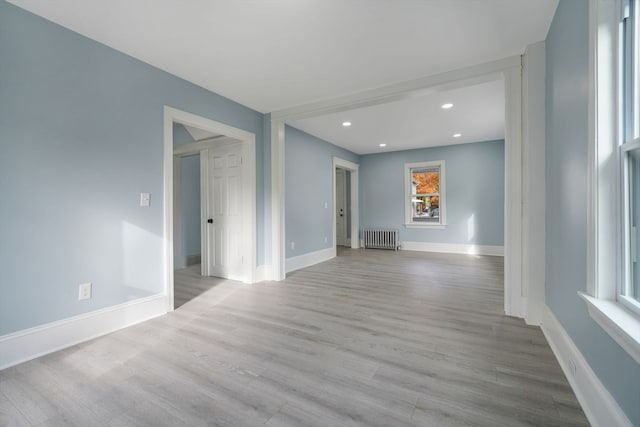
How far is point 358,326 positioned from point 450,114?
147 inches

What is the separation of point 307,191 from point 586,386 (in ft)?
15.1

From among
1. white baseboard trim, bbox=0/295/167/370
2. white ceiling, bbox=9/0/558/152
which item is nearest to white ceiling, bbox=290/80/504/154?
white ceiling, bbox=9/0/558/152

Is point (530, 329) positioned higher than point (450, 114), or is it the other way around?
point (450, 114)

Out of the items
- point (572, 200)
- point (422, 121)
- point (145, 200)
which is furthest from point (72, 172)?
point (422, 121)

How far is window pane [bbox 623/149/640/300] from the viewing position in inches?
46.8

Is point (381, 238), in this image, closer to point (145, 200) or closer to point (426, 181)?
point (426, 181)

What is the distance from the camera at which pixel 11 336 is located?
76.7 inches

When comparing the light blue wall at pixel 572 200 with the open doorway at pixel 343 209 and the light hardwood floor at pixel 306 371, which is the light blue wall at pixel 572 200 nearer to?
the light hardwood floor at pixel 306 371

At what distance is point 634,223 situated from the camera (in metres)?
1.21

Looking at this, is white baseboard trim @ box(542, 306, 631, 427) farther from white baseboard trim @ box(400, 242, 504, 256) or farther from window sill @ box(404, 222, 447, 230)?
window sill @ box(404, 222, 447, 230)

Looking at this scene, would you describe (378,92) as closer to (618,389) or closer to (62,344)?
(618,389)

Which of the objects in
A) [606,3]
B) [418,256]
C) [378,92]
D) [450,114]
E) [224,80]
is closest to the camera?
[606,3]

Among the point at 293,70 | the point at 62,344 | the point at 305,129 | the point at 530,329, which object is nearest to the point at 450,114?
the point at 305,129

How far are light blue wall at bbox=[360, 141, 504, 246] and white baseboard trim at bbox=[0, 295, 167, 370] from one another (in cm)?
595
